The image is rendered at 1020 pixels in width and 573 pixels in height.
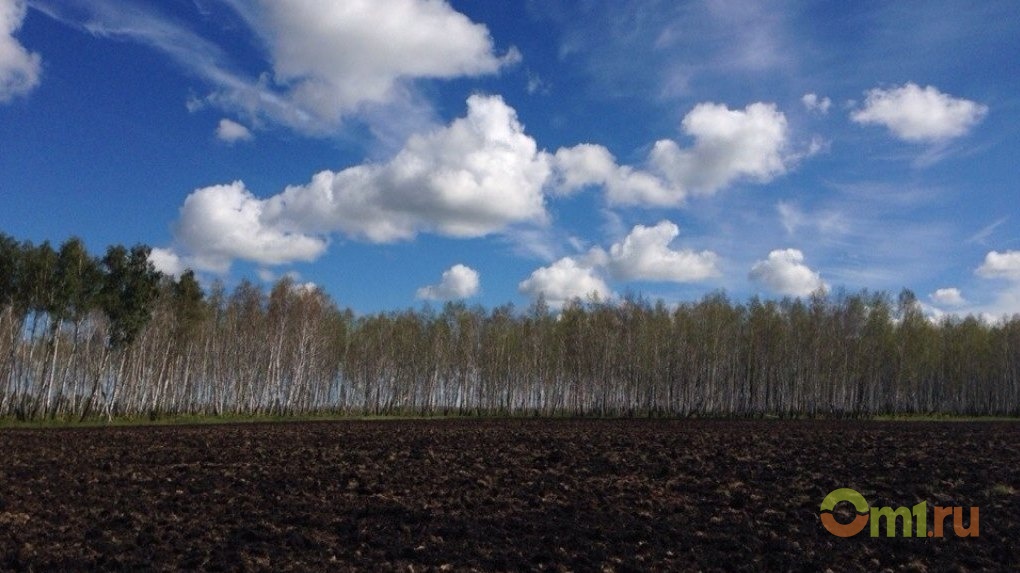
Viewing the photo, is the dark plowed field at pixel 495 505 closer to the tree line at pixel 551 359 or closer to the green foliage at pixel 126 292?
the green foliage at pixel 126 292

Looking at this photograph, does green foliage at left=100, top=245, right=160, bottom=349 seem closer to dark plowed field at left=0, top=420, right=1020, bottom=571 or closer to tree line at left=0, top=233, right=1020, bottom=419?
tree line at left=0, top=233, right=1020, bottom=419

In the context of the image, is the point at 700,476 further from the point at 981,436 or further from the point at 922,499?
the point at 981,436

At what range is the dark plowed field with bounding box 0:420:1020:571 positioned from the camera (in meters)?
12.0

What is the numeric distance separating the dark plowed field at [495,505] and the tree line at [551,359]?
43557 millimetres

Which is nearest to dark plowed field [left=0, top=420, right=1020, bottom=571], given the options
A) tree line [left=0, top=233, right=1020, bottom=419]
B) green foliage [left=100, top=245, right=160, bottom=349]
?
green foliage [left=100, top=245, right=160, bottom=349]

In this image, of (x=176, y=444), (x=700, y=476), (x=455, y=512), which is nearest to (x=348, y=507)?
(x=455, y=512)

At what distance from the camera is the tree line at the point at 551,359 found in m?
68.8

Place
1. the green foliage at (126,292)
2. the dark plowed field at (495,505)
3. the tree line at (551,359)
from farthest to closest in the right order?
the tree line at (551,359), the green foliage at (126,292), the dark plowed field at (495,505)

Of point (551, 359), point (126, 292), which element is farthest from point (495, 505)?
point (551, 359)

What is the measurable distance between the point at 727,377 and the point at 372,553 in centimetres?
7285

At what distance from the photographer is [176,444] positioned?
29359 millimetres

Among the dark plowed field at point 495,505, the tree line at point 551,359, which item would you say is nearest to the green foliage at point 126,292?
the tree line at point 551,359

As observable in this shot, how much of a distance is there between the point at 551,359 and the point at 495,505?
71.3 metres

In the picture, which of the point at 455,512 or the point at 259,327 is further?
the point at 259,327
